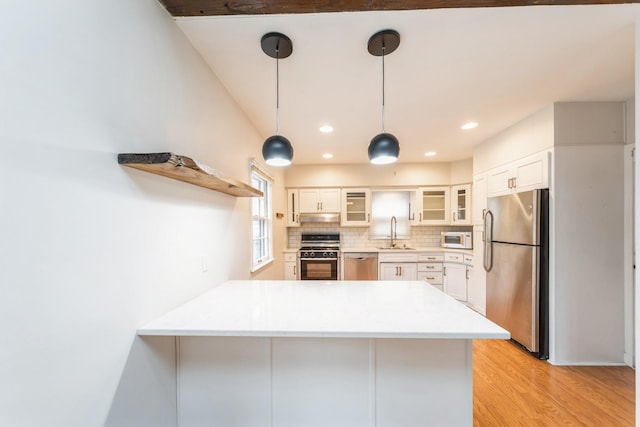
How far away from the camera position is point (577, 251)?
91.2 inches

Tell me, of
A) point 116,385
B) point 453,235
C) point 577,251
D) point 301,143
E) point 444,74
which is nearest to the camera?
point 116,385

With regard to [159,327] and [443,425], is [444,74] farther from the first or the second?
[159,327]

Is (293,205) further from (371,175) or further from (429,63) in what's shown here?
(429,63)

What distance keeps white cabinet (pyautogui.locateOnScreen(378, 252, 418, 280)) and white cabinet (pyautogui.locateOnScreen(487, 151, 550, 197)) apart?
1633 millimetres

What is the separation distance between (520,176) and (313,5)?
277cm

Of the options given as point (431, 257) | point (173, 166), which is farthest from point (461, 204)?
point (173, 166)

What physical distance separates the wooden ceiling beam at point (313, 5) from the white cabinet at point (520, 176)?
57.2 inches

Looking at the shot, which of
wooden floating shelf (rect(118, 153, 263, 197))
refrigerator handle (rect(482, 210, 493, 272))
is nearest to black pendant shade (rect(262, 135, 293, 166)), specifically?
wooden floating shelf (rect(118, 153, 263, 197))

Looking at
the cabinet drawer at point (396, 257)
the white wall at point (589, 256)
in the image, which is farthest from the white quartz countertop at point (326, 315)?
the cabinet drawer at point (396, 257)

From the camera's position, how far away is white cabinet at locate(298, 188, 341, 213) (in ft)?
15.5

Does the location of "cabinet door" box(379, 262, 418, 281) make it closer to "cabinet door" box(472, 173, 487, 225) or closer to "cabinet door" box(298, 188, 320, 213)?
"cabinet door" box(472, 173, 487, 225)

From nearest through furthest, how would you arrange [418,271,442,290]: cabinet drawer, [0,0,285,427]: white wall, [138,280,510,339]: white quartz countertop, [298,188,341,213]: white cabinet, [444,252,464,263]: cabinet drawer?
[0,0,285,427]: white wall → [138,280,510,339]: white quartz countertop → [444,252,464,263]: cabinet drawer → [418,271,442,290]: cabinet drawer → [298,188,341,213]: white cabinet

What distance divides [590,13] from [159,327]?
2708mm

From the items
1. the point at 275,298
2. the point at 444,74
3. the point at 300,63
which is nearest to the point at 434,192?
the point at 444,74
